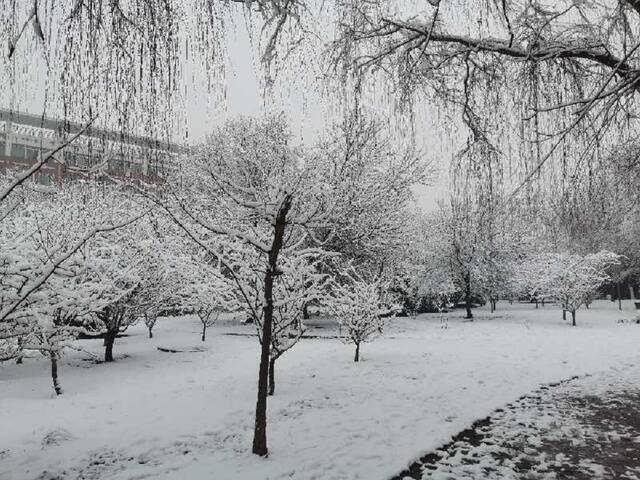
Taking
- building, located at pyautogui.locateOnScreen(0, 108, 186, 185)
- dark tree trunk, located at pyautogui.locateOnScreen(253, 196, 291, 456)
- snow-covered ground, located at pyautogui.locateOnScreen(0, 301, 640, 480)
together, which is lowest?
snow-covered ground, located at pyautogui.locateOnScreen(0, 301, 640, 480)

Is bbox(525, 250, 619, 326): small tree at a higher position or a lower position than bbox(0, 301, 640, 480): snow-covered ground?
higher

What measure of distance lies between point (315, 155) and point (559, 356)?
10525mm

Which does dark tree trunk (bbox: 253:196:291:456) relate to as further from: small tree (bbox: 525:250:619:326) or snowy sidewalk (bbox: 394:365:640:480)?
small tree (bbox: 525:250:619:326)

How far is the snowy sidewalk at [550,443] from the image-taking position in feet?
16.6

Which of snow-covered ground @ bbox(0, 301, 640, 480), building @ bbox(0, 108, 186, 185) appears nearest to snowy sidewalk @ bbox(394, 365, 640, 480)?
snow-covered ground @ bbox(0, 301, 640, 480)

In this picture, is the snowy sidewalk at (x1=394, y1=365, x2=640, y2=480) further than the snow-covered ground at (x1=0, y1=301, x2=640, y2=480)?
No

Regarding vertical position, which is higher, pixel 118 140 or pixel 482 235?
pixel 118 140

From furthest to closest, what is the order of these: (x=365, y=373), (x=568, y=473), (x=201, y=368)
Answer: (x=201, y=368) < (x=365, y=373) < (x=568, y=473)

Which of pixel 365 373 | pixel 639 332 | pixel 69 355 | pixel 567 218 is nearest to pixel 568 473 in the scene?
pixel 567 218

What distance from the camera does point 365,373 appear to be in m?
10.4

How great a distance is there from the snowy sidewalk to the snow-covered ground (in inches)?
13.4

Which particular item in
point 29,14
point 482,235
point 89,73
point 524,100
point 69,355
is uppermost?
point 524,100

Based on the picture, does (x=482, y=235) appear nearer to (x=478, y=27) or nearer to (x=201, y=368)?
(x=478, y=27)

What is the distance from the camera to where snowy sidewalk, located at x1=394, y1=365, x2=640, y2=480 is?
507 centimetres
